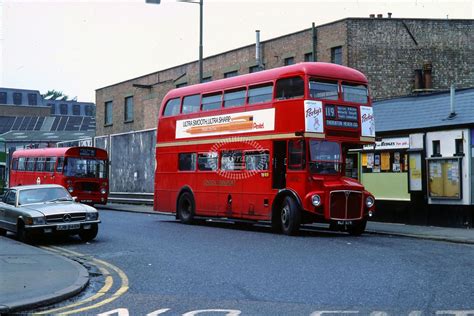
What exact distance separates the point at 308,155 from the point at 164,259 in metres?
5.77

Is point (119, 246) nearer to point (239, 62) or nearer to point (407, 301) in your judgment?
point (407, 301)

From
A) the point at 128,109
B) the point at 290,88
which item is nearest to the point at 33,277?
the point at 290,88

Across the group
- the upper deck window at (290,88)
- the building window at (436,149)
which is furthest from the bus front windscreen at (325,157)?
the building window at (436,149)

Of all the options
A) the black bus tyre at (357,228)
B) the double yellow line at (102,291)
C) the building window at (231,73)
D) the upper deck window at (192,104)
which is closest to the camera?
the double yellow line at (102,291)

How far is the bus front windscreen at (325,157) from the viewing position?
52.4 feet

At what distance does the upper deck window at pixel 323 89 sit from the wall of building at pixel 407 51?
1198cm

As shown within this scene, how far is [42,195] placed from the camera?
15297mm

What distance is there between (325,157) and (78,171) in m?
16.9

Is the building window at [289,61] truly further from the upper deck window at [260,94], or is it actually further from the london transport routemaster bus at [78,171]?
the upper deck window at [260,94]

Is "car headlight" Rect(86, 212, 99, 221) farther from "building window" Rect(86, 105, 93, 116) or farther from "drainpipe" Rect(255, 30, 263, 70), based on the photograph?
"building window" Rect(86, 105, 93, 116)

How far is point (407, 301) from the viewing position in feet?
24.6

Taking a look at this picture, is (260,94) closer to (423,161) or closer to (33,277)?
(423,161)

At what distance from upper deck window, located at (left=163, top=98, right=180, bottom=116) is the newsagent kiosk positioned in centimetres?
671

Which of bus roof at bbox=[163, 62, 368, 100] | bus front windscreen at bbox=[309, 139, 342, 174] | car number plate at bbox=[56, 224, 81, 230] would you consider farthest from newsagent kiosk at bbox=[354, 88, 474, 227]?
car number plate at bbox=[56, 224, 81, 230]
